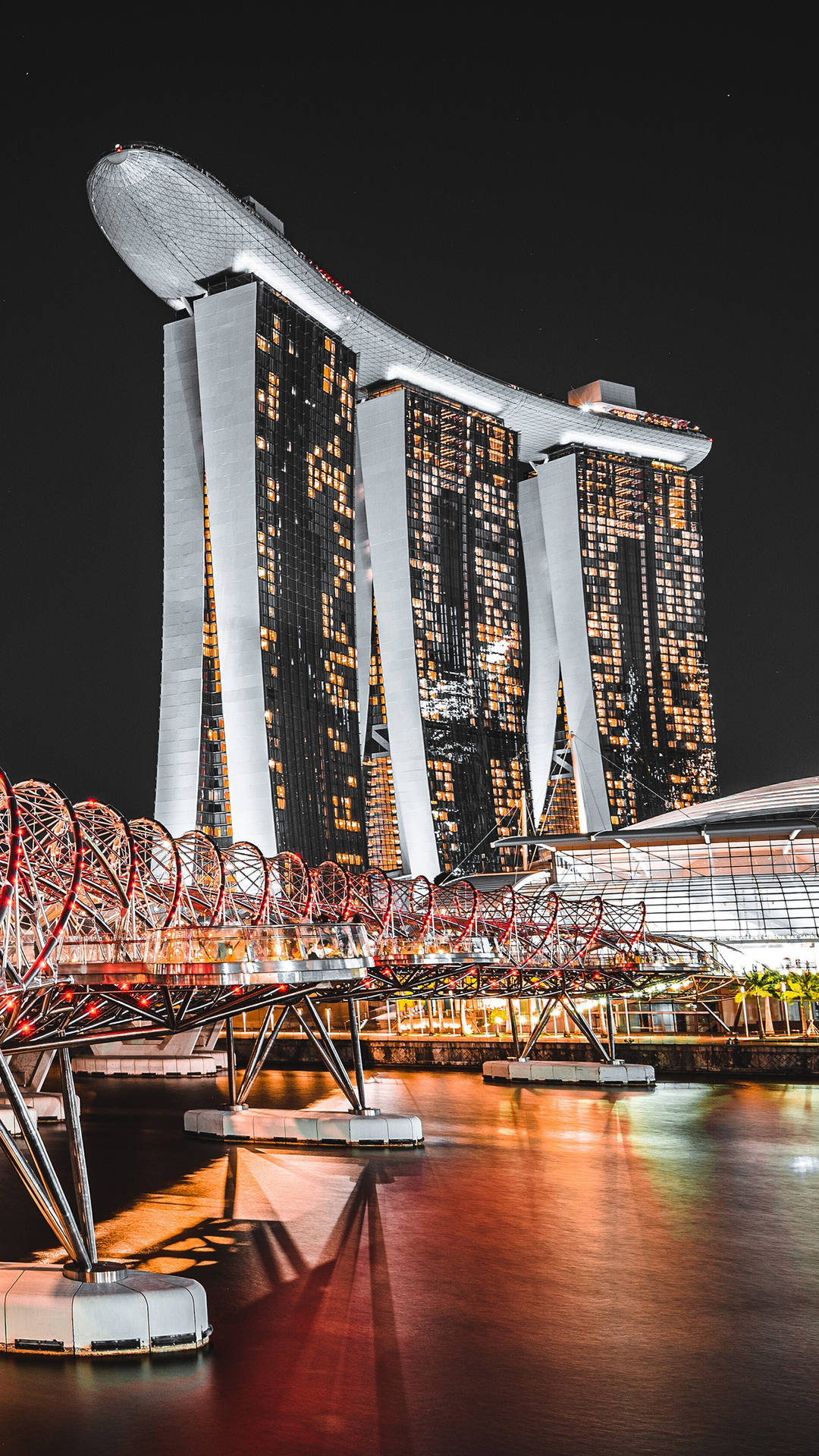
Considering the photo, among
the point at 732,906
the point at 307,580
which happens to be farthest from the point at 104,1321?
the point at 307,580

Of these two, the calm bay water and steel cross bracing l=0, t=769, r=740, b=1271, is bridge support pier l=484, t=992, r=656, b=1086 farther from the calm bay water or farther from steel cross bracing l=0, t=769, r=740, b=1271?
the calm bay water

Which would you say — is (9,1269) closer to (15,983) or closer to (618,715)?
(15,983)

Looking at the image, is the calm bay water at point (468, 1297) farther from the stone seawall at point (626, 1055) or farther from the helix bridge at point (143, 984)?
the stone seawall at point (626, 1055)

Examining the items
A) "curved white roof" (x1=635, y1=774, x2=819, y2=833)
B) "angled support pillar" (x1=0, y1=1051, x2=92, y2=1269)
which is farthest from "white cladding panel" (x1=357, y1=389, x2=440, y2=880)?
"angled support pillar" (x1=0, y1=1051, x2=92, y2=1269)

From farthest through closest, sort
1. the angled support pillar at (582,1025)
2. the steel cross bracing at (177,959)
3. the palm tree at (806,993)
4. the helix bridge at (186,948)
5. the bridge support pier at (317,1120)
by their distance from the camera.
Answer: the palm tree at (806,993)
the angled support pillar at (582,1025)
the bridge support pier at (317,1120)
the helix bridge at (186,948)
the steel cross bracing at (177,959)

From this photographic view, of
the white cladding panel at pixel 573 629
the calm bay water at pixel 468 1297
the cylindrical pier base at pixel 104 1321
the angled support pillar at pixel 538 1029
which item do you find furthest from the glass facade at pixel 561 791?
the cylindrical pier base at pixel 104 1321

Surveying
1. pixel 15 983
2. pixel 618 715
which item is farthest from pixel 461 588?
pixel 15 983
